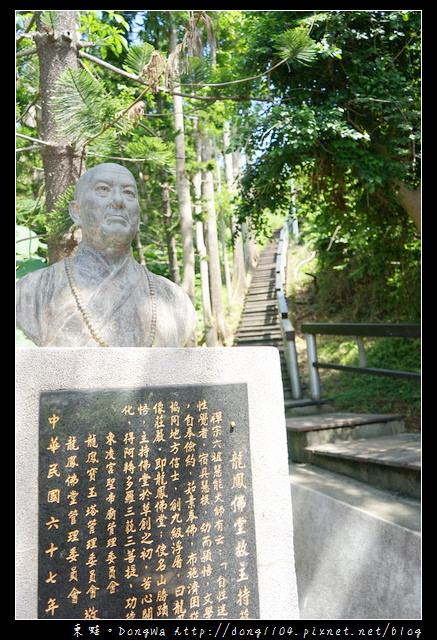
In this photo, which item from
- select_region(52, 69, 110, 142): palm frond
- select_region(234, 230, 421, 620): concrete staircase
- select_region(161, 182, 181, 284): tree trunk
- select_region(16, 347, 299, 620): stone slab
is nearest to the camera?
select_region(16, 347, 299, 620): stone slab

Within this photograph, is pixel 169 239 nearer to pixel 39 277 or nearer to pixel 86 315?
pixel 39 277

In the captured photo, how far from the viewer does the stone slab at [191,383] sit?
1.92 m

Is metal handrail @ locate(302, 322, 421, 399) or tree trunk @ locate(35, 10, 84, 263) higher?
tree trunk @ locate(35, 10, 84, 263)

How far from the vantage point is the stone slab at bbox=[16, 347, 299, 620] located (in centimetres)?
192

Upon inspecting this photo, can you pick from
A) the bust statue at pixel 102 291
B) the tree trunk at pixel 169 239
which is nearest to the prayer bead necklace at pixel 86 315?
the bust statue at pixel 102 291

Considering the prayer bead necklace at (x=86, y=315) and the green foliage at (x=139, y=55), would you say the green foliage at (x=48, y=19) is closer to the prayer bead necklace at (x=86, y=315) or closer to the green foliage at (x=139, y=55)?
the green foliage at (x=139, y=55)

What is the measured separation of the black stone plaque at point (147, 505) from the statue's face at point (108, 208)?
74 centimetres

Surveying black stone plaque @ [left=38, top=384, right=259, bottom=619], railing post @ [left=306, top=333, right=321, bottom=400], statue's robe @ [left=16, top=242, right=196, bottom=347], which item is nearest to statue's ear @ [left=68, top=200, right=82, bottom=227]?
statue's robe @ [left=16, top=242, right=196, bottom=347]

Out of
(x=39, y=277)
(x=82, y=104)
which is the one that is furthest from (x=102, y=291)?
(x=82, y=104)

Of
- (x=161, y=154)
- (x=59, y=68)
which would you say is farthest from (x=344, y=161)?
(x=59, y=68)

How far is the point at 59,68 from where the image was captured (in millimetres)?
3701

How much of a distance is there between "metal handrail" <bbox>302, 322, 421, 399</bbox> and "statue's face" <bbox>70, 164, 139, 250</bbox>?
99.5 inches

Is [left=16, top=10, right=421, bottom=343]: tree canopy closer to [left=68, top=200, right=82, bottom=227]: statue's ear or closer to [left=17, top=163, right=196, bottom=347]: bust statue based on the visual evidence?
[left=68, top=200, right=82, bottom=227]: statue's ear

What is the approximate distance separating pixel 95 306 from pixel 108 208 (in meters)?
0.46
